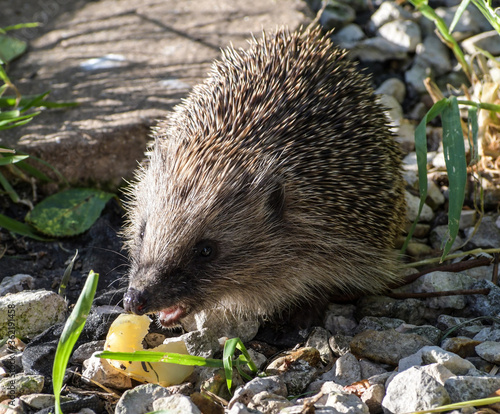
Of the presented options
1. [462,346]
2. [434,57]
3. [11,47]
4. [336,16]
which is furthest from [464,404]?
[11,47]

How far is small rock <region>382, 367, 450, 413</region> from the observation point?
10.3 ft

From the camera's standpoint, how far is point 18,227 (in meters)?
5.22

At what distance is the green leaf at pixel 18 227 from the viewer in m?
5.10

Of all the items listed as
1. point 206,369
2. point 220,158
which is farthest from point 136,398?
point 220,158

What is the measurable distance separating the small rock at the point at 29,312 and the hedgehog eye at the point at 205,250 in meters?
1.05

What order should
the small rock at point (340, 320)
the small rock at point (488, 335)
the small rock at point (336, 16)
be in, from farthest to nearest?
the small rock at point (336, 16) < the small rock at point (340, 320) < the small rock at point (488, 335)

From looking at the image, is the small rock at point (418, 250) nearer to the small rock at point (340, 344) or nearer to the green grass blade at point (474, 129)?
the green grass blade at point (474, 129)

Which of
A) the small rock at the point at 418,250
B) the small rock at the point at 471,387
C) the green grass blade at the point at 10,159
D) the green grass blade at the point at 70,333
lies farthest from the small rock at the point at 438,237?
the green grass blade at the point at 10,159

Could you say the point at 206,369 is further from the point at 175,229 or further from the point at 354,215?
the point at 354,215

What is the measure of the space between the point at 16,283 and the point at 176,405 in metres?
2.05

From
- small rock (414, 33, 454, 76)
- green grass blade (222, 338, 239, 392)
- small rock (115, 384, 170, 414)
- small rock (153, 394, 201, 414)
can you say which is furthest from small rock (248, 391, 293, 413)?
small rock (414, 33, 454, 76)

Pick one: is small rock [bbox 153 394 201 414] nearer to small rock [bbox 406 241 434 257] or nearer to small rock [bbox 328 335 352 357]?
small rock [bbox 328 335 352 357]

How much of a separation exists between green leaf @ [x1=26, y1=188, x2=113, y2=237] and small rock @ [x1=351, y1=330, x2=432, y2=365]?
2692 mm

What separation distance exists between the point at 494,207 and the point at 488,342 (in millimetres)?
2060
